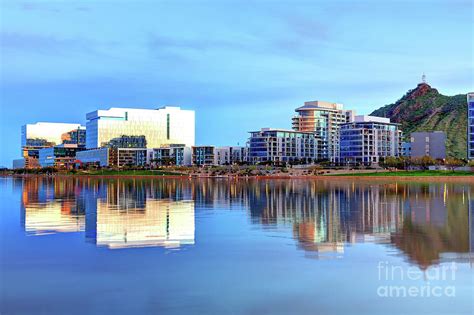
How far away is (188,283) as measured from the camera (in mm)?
15922

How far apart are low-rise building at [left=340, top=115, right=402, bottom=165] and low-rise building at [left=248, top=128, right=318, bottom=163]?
13.7m

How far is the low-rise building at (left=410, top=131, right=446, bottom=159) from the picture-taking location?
179250 mm

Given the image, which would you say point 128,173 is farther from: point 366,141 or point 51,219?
point 51,219

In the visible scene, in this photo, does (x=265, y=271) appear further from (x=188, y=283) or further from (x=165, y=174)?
(x=165, y=174)

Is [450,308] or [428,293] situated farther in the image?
[428,293]

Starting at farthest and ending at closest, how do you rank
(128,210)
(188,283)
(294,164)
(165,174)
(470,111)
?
(294,164) → (165,174) → (470,111) → (128,210) → (188,283)

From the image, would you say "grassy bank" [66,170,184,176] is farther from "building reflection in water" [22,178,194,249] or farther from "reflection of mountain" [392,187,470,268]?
"reflection of mountain" [392,187,470,268]

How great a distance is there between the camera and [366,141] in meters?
181

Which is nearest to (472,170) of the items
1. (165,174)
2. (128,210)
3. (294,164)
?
(294,164)

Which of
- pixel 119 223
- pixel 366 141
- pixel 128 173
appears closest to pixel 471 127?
pixel 366 141

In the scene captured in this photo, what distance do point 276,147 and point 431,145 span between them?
165ft

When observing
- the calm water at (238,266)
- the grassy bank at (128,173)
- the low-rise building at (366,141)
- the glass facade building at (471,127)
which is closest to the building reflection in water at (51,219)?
the calm water at (238,266)

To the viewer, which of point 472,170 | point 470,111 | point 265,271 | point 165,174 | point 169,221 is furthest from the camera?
point 165,174

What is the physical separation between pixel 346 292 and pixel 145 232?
13.2 m
